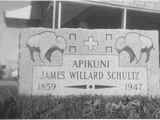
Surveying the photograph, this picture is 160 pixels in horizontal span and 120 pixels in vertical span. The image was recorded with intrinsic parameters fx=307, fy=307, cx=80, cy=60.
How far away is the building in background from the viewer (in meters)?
9.34

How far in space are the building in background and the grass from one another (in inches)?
94.4

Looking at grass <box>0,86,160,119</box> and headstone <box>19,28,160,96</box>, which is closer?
grass <box>0,86,160,119</box>

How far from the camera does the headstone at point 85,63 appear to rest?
7.49 metres

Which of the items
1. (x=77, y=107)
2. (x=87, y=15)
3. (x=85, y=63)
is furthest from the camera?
(x=87, y=15)

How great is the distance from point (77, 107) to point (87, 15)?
572 cm

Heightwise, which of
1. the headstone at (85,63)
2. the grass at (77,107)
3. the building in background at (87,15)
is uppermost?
the building in background at (87,15)

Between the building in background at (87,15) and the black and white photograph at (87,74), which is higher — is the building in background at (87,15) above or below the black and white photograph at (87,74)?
above

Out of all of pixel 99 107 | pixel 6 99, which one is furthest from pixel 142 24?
pixel 6 99

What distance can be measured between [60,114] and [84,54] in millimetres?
1589

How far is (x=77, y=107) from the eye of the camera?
716 cm

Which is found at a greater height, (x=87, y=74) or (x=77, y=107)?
(x=87, y=74)

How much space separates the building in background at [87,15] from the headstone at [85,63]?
4.07 feet

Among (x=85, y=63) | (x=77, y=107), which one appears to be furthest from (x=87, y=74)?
(x=77, y=107)

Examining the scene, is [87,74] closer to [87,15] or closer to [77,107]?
[77,107]
